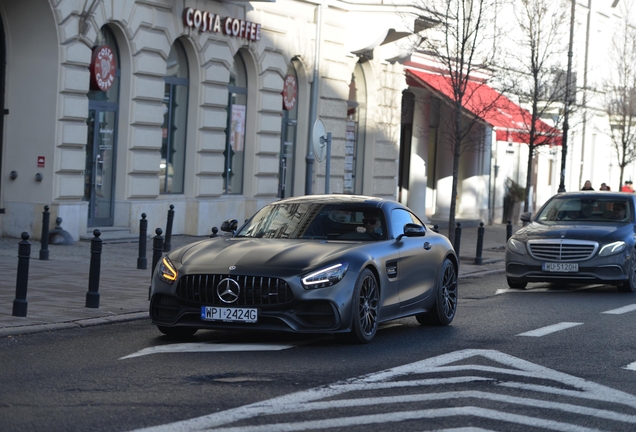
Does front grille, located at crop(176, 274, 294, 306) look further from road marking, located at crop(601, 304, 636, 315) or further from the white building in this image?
the white building

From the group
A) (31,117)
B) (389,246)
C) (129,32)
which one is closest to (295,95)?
(129,32)

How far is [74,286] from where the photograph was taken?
14914 mm

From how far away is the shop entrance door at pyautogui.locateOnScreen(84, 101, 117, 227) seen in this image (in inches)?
895

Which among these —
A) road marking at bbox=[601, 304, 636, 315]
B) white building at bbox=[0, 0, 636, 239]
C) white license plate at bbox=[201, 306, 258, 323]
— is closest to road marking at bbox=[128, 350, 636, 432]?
white license plate at bbox=[201, 306, 258, 323]

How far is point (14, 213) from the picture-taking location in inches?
838

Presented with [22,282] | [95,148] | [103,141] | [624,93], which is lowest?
[22,282]

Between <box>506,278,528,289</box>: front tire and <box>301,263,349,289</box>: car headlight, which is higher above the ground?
<box>301,263,349,289</box>: car headlight

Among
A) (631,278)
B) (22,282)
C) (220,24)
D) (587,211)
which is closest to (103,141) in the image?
(220,24)

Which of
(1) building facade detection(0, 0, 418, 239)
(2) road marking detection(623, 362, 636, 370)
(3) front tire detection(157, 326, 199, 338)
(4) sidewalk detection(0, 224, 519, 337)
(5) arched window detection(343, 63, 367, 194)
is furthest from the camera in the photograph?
(5) arched window detection(343, 63, 367, 194)

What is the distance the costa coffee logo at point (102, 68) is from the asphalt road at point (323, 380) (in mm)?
10661

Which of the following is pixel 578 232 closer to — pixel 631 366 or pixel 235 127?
pixel 631 366

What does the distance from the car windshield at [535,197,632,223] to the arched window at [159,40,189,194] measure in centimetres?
882

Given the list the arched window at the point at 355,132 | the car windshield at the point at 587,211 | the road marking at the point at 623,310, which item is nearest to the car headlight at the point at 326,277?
the road marking at the point at 623,310

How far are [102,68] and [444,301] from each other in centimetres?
1140
